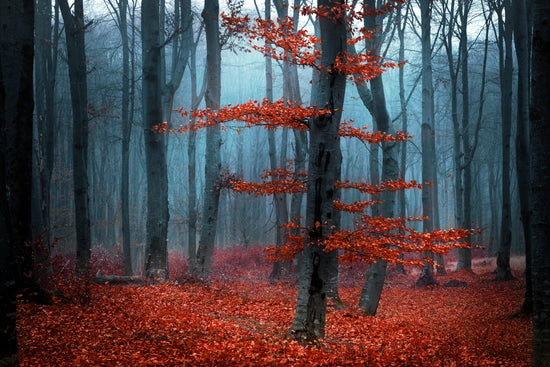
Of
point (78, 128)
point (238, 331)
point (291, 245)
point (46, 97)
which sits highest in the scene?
point (46, 97)

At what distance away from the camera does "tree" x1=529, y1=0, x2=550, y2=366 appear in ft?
14.8

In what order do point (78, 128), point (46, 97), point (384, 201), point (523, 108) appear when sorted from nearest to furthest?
1. point (384, 201)
2. point (523, 108)
3. point (78, 128)
4. point (46, 97)

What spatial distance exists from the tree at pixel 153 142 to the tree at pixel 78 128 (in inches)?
57.1

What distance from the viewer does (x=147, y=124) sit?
34.4 ft

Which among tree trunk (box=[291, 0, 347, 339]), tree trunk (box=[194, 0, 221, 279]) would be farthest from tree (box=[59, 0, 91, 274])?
tree trunk (box=[291, 0, 347, 339])

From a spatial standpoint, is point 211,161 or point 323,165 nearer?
point 323,165

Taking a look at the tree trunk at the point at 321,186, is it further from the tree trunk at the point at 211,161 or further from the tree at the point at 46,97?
the tree at the point at 46,97

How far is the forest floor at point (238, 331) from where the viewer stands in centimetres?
497

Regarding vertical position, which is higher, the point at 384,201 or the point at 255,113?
the point at 255,113

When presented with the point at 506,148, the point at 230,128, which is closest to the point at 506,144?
the point at 506,148

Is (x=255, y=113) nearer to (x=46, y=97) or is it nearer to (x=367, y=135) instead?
(x=367, y=135)

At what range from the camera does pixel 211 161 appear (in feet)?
38.5

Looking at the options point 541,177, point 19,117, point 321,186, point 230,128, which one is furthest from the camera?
point 230,128

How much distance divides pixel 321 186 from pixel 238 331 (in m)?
2.44
